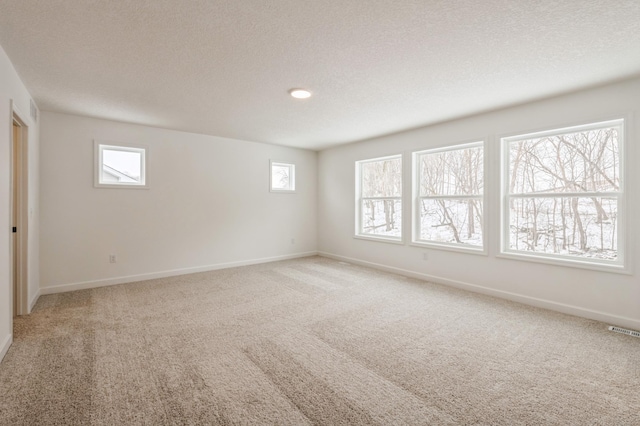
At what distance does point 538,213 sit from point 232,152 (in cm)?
488

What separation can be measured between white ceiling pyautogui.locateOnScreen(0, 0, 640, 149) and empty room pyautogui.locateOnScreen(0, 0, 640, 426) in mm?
22

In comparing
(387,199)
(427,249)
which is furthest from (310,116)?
(427,249)

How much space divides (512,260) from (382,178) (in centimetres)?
258

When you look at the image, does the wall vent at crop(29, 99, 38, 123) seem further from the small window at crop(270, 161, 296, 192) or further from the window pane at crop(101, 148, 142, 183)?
the small window at crop(270, 161, 296, 192)

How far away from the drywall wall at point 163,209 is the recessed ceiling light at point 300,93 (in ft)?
8.44

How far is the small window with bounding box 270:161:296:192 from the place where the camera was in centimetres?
626

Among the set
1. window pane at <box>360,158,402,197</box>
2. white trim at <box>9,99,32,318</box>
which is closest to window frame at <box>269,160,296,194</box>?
window pane at <box>360,158,402,197</box>

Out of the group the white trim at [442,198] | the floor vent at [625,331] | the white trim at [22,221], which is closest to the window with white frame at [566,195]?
the white trim at [442,198]

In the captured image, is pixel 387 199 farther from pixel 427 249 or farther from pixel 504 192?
pixel 504 192

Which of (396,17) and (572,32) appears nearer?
(396,17)

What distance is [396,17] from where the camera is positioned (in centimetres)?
199

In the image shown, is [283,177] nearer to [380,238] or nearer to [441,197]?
[380,238]

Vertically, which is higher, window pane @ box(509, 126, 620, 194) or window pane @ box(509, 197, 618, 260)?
window pane @ box(509, 126, 620, 194)

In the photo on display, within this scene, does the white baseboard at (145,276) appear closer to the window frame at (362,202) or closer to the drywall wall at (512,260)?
the window frame at (362,202)
